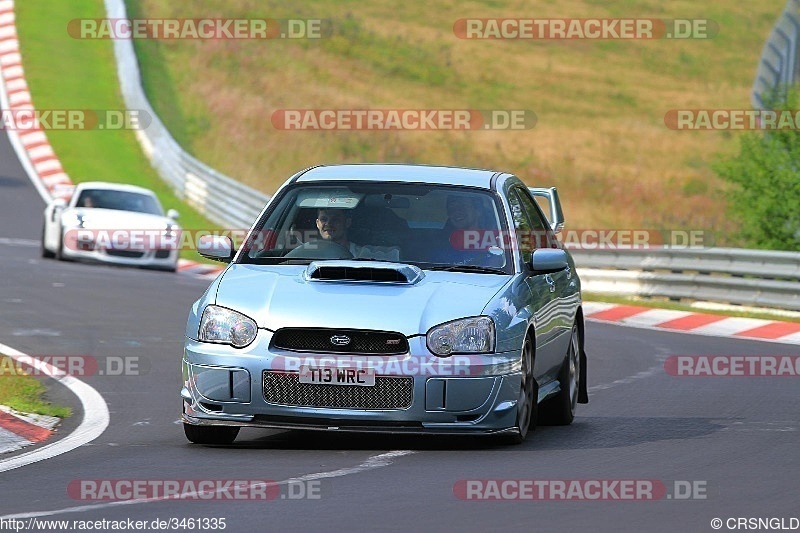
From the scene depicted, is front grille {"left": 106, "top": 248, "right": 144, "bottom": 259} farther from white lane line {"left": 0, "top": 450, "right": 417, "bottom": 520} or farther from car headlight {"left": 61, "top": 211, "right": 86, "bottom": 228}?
white lane line {"left": 0, "top": 450, "right": 417, "bottom": 520}

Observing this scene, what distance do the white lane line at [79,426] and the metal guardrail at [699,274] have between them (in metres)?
10.2

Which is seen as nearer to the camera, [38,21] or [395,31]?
[38,21]

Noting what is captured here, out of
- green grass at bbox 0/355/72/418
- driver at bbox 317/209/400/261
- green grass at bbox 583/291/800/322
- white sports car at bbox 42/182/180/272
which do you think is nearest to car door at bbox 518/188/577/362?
driver at bbox 317/209/400/261

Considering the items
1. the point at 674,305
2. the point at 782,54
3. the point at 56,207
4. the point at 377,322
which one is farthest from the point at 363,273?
the point at 782,54

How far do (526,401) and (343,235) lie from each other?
149cm

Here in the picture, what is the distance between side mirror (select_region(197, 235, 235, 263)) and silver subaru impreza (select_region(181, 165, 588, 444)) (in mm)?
12

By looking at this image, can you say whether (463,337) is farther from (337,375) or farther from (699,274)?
(699,274)

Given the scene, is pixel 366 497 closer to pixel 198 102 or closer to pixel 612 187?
pixel 612 187

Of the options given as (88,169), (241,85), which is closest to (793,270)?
(88,169)

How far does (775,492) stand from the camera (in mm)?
8023

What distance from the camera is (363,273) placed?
9648 mm

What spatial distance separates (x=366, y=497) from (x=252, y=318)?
1854 millimetres

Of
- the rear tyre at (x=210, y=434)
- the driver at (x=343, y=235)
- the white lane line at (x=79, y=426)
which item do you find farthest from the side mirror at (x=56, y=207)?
the rear tyre at (x=210, y=434)

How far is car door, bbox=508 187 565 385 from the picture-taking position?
33.6ft
